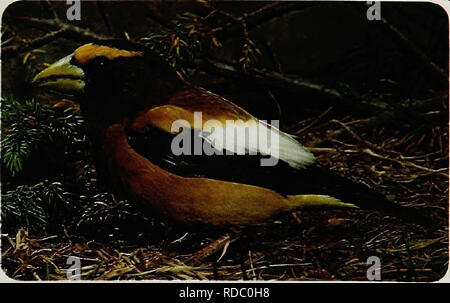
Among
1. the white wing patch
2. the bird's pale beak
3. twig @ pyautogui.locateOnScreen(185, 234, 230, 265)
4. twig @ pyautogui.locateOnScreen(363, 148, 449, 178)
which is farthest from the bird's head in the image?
twig @ pyautogui.locateOnScreen(363, 148, 449, 178)

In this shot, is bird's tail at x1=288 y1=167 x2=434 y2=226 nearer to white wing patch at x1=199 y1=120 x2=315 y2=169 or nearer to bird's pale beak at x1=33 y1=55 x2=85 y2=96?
white wing patch at x1=199 y1=120 x2=315 y2=169

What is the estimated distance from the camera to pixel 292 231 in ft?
3.78

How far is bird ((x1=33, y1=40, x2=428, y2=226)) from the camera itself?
1.10 meters

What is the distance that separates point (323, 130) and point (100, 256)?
454 mm

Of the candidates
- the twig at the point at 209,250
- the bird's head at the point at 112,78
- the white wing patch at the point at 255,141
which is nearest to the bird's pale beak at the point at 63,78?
the bird's head at the point at 112,78

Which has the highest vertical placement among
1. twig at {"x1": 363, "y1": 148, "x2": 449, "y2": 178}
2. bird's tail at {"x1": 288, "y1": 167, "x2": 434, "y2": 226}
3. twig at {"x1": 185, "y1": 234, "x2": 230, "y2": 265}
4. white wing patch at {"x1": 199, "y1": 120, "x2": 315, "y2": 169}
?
white wing patch at {"x1": 199, "y1": 120, "x2": 315, "y2": 169}

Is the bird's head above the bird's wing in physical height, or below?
above

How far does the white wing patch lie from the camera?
3.66ft

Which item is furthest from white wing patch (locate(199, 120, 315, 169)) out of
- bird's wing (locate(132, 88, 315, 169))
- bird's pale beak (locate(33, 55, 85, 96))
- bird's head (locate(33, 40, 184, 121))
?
bird's pale beak (locate(33, 55, 85, 96))

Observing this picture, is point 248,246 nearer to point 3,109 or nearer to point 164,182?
point 164,182

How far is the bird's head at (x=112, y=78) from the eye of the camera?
1129 millimetres

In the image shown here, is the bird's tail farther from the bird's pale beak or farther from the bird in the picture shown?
the bird's pale beak

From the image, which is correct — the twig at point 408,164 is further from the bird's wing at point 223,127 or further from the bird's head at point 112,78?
the bird's head at point 112,78

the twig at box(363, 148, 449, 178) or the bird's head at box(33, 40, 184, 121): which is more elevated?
the bird's head at box(33, 40, 184, 121)
